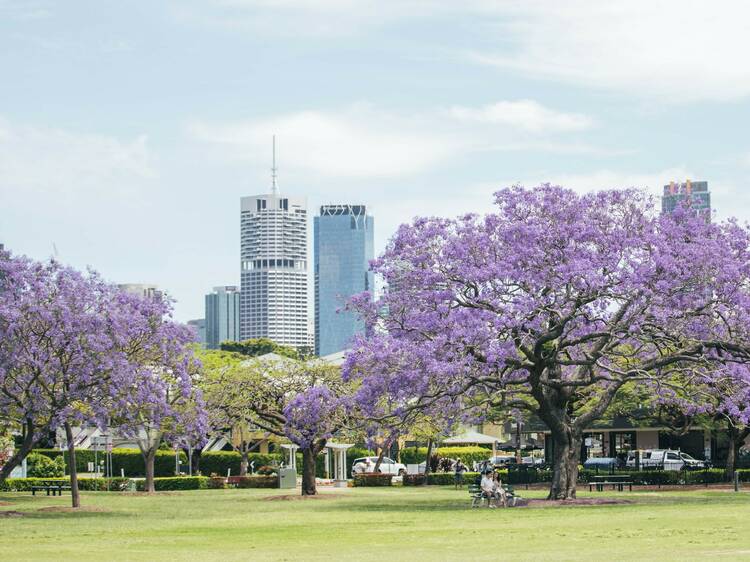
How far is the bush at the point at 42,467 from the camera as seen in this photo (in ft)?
234

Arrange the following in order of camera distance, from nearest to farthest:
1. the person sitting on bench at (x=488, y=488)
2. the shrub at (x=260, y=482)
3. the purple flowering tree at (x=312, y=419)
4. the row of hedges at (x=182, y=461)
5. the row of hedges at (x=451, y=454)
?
the person sitting on bench at (x=488, y=488) < the purple flowering tree at (x=312, y=419) < the shrub at (x=260, y=482) < the row of hedges at (x=182, y=461) < the row of hedges at (x=451, y=454)

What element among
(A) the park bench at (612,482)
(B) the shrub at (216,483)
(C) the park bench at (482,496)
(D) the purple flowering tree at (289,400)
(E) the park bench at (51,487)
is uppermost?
(D) the purple flowering tree at (289,400)

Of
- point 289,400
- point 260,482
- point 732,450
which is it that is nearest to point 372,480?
point 260,482

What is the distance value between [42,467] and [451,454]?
26563 mm

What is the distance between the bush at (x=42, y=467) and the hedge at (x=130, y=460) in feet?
19.8

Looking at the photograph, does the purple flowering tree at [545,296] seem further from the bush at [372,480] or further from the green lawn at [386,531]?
the bush at [372,480]

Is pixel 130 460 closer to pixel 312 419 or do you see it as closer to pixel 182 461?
pixel 182 461

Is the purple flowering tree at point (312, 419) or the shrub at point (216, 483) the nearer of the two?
the purple flowering tree at point (312, 419)

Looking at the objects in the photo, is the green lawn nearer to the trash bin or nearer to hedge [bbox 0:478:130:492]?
hedge [bbox 0:478:130:492]

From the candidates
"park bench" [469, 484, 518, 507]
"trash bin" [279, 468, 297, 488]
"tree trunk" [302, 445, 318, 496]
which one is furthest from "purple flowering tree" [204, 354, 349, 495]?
"park bench" [469, 484, 518, 507]

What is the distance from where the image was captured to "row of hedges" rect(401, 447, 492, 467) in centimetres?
8575

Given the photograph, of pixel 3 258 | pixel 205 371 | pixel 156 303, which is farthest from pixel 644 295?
pixel 205 371

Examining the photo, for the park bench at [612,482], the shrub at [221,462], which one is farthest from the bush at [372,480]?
the shrub at [221,462]

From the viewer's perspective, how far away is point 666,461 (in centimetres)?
6800
